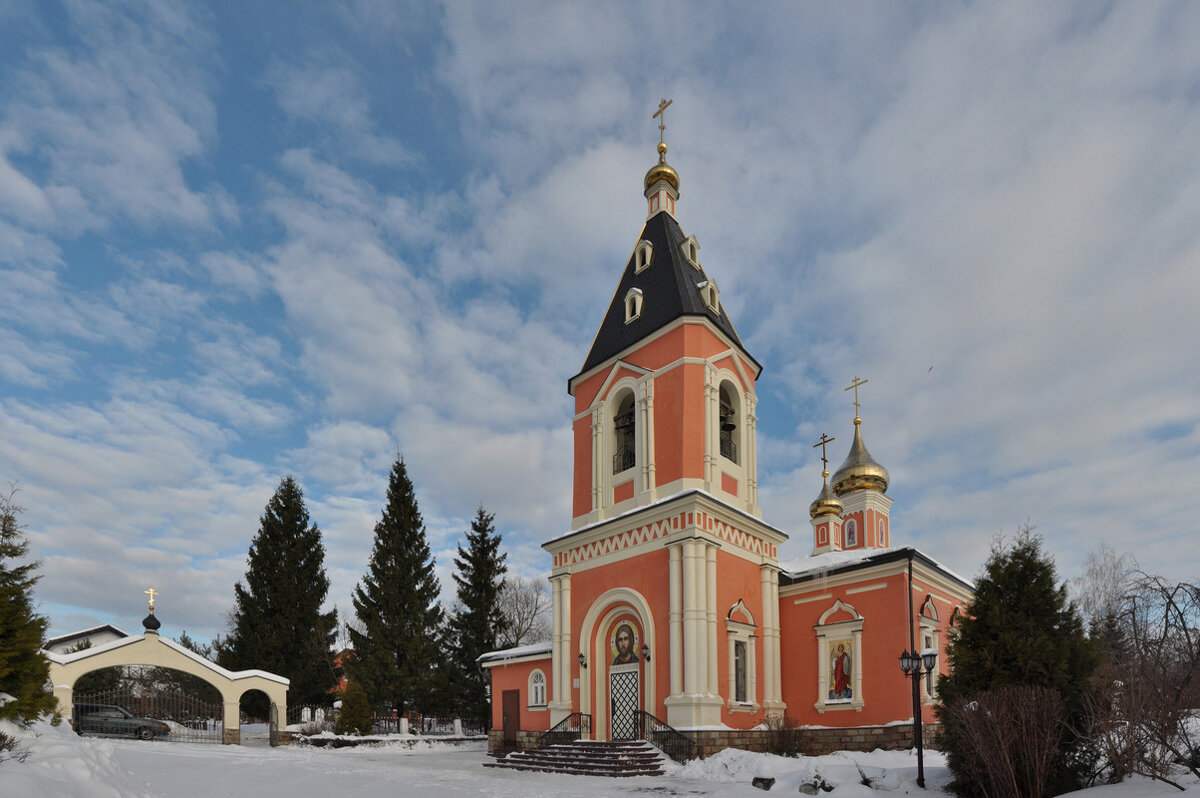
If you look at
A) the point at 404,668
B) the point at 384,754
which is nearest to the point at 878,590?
the point at 384,754

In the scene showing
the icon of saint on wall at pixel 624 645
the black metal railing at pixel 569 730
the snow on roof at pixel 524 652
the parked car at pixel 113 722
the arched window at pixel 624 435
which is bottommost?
the parked car at pixel 113 722

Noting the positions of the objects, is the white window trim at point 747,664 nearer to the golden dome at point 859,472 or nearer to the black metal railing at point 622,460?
the black metal railing at point 622,460

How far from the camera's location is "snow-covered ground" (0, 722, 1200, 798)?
7.78 metres

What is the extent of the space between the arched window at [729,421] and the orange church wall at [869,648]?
12.4 feet

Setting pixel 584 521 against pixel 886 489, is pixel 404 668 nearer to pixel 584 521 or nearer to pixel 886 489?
pixel 584 521

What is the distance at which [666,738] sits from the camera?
15719 mm

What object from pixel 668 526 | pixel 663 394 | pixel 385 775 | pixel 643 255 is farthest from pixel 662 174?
pixel 385 775

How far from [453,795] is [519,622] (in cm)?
2994

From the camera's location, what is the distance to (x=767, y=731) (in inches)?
666

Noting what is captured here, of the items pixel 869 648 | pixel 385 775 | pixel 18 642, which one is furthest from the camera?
pixel 869 648

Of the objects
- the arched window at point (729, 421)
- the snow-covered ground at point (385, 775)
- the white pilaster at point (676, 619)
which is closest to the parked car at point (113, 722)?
the snow-covered ground at point (385, 775)

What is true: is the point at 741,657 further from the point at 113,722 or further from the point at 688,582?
the point at 113,722

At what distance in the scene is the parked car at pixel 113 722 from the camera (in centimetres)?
2148

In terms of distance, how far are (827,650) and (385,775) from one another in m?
10.1
